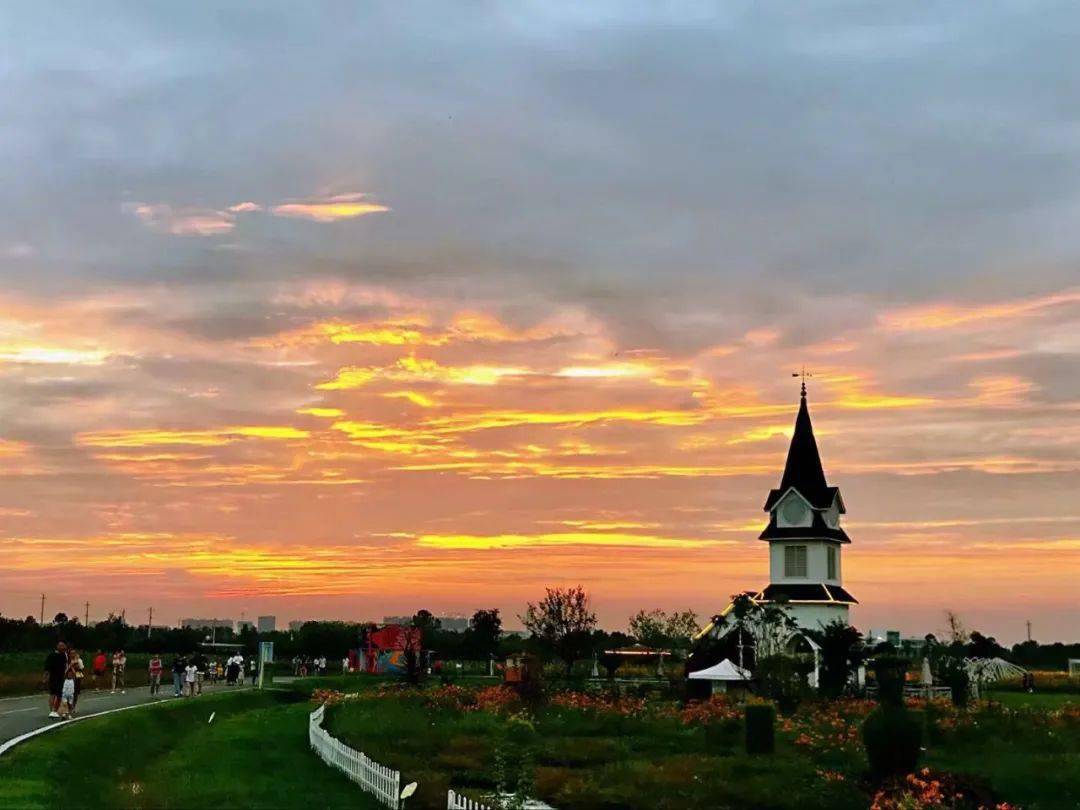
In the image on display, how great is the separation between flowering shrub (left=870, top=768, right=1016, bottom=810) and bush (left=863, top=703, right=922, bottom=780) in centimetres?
174

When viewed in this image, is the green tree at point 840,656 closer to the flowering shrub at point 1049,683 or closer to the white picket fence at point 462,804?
the flowering shrub at point 1049,683

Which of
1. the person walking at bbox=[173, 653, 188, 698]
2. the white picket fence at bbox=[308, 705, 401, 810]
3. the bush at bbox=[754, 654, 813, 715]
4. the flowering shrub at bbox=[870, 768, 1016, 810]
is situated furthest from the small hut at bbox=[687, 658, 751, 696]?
the flowering shrub at bbox=[870, 768, 1016, 810]

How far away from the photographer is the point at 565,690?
180 feet

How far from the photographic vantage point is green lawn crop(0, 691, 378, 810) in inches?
881

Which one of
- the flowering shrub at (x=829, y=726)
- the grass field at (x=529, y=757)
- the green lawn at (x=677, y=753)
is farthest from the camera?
the flowering shrub at (x=829, y=726)

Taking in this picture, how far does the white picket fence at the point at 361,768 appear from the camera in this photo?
71.2ft

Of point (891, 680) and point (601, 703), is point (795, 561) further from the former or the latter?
point (891, 680)

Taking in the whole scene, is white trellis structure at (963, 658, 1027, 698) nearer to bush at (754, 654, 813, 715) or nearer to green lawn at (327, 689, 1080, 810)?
bush at (754, 654, 813, 715)

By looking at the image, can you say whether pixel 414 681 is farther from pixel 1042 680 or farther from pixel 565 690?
pixel 1042 680

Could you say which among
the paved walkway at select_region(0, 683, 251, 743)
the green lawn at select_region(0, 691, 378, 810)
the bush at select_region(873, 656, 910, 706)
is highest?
the bush at select_region(873, 656, 910, 706)

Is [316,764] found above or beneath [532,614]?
beneath

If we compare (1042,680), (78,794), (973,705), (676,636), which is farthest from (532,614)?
(78,794)

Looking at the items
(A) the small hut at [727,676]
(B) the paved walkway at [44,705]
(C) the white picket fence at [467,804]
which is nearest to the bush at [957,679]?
(A) the small hut at [727,676]

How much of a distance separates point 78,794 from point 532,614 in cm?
5970
